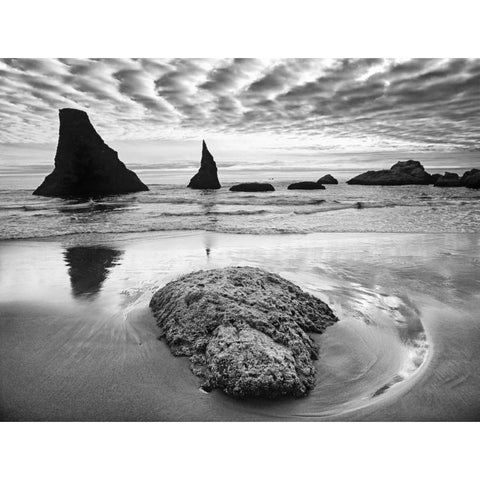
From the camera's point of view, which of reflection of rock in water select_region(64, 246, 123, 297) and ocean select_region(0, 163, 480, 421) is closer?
ocean select_region(0, 163, 480, 421)

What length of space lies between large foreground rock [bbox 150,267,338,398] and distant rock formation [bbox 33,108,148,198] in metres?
3.30

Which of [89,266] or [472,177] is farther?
[472,177]

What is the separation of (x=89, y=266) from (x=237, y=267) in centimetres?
244

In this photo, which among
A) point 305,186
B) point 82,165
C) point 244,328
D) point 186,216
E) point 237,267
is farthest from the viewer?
point 305,186

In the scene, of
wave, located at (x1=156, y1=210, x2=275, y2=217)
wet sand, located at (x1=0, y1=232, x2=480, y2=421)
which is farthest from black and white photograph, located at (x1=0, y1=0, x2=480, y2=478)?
wave, located at (x1=156, y1=210, x2=275, y2=217)

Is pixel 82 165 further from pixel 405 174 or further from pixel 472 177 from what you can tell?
pixel 405 174

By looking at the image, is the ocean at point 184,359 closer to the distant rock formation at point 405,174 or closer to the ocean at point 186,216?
the ocean at point 186,216

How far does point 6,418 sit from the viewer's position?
7.86ft

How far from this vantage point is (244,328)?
2.58 m

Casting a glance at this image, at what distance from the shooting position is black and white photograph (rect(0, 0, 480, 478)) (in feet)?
7.97

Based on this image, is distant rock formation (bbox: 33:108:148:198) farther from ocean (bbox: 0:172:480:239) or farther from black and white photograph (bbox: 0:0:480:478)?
ocean (bbox: 0:172:480:239)

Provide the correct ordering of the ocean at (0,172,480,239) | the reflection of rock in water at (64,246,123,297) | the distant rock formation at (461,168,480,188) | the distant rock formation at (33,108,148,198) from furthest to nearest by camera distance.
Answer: the distant rock formation at (461,168,480,188) < the ocean at (0,172,480,239) < the distant rock formation at (33,108,148,198) < the reflection of rock in water at (64,246,123,297)

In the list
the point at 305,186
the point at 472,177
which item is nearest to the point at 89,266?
the point at 472,177

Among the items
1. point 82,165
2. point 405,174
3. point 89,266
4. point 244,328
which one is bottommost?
point 89,266
